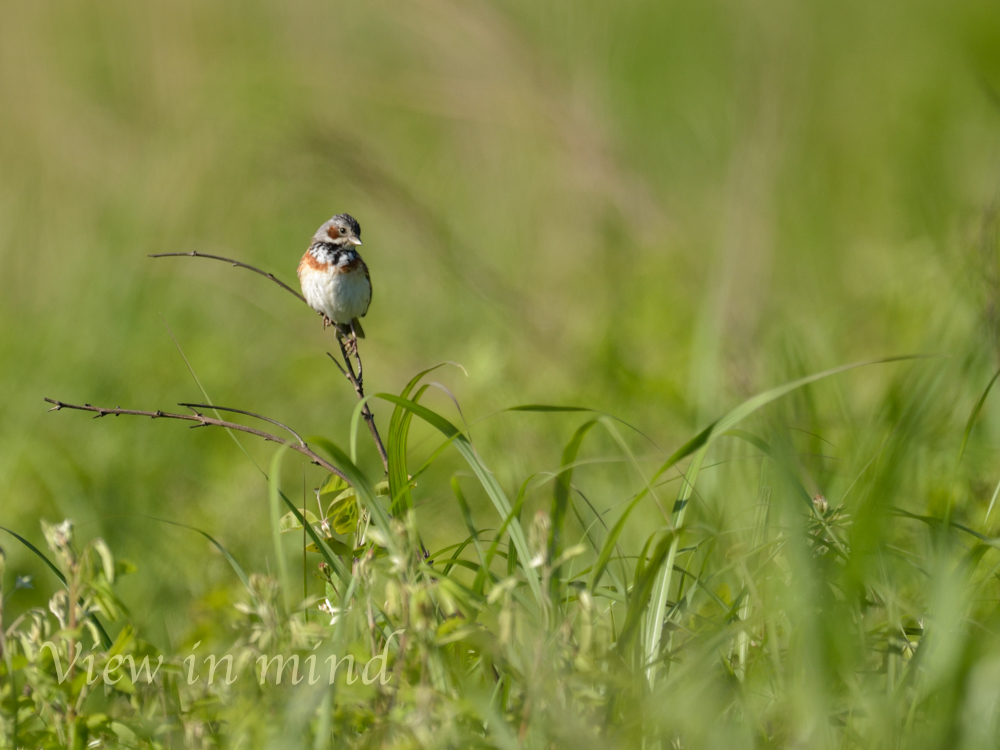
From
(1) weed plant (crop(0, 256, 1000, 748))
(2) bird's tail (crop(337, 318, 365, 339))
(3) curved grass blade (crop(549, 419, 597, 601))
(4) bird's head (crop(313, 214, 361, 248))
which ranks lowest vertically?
(1) weed plant (crop(0, 256, 1000, 748))

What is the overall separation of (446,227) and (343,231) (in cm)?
289

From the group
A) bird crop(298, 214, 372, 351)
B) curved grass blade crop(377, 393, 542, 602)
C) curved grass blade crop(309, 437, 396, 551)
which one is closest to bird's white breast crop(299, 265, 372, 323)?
bird crop(298, 214, 372, 351)

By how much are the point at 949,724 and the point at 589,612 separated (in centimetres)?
59

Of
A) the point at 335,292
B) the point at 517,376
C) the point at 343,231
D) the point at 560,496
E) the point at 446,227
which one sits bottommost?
the point at 560,496

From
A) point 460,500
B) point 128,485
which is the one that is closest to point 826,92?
point 128,485

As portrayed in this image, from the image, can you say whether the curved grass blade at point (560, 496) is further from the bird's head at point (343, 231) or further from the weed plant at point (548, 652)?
the bird's head at point (343, 231)

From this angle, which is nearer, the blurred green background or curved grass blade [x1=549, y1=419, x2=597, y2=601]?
curved grass blade [x1=549, y1=419, x2=597, y2=601]

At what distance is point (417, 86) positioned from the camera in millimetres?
6121

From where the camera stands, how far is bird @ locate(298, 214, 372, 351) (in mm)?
2902

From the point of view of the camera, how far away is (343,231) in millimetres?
2639

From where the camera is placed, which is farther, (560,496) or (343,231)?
(343,231)

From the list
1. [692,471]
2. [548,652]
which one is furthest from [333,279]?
[548,652]

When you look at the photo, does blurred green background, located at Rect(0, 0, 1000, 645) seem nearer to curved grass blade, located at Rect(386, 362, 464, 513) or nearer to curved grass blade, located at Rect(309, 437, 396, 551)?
curved grass blade, located at Rect(386, 362, 464, 513)

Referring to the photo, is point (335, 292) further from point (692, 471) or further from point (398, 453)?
point (692, 471)
